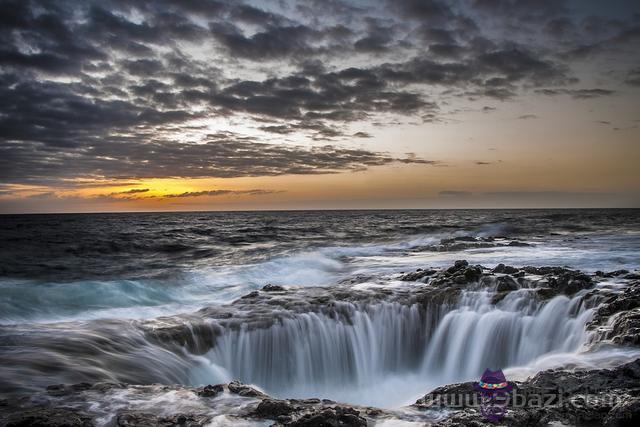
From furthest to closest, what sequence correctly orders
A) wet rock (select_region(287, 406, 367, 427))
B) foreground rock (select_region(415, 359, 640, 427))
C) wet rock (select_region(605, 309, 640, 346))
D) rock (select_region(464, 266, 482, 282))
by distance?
rock (select_region(464, 266, 482, 282)), wet rock (select_region(605, 309, 640, 346)), wet rock (select_region(287, 406, 367, 427)), foreground rock (select_region(415, 359, 640, 427))

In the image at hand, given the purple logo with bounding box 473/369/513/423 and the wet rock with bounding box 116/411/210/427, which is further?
the wet rock with bounding box 116/411/210/427

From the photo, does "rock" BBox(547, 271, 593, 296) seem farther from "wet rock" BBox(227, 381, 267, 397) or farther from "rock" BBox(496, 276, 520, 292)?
"wet rock" BBox(227, 381, 267, 397)

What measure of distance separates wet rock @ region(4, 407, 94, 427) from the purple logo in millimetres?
3711

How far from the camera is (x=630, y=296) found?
7.80 meters

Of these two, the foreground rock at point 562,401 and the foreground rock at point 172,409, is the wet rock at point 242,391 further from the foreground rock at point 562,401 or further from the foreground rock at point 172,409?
the foreground rock at point 562,401

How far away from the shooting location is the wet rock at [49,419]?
3832mm

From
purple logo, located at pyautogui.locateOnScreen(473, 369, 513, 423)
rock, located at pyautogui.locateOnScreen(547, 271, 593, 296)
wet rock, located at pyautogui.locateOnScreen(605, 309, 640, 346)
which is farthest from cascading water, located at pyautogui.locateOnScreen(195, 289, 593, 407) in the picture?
purple logo, located at pyautogui.locateOnScreen(473, 369, 513, 423)

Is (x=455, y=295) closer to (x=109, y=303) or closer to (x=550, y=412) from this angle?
(x=550, y=412)

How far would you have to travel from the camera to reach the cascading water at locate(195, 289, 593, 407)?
8031mm

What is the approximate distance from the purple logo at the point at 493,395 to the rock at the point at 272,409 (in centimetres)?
185

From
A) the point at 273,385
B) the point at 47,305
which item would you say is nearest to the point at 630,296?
the point at 273,385

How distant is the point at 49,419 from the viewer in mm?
3916

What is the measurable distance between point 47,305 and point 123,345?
795 centimetres

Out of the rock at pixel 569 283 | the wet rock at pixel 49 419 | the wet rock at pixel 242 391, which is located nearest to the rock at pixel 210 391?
the wet rock at pixel 242 391
